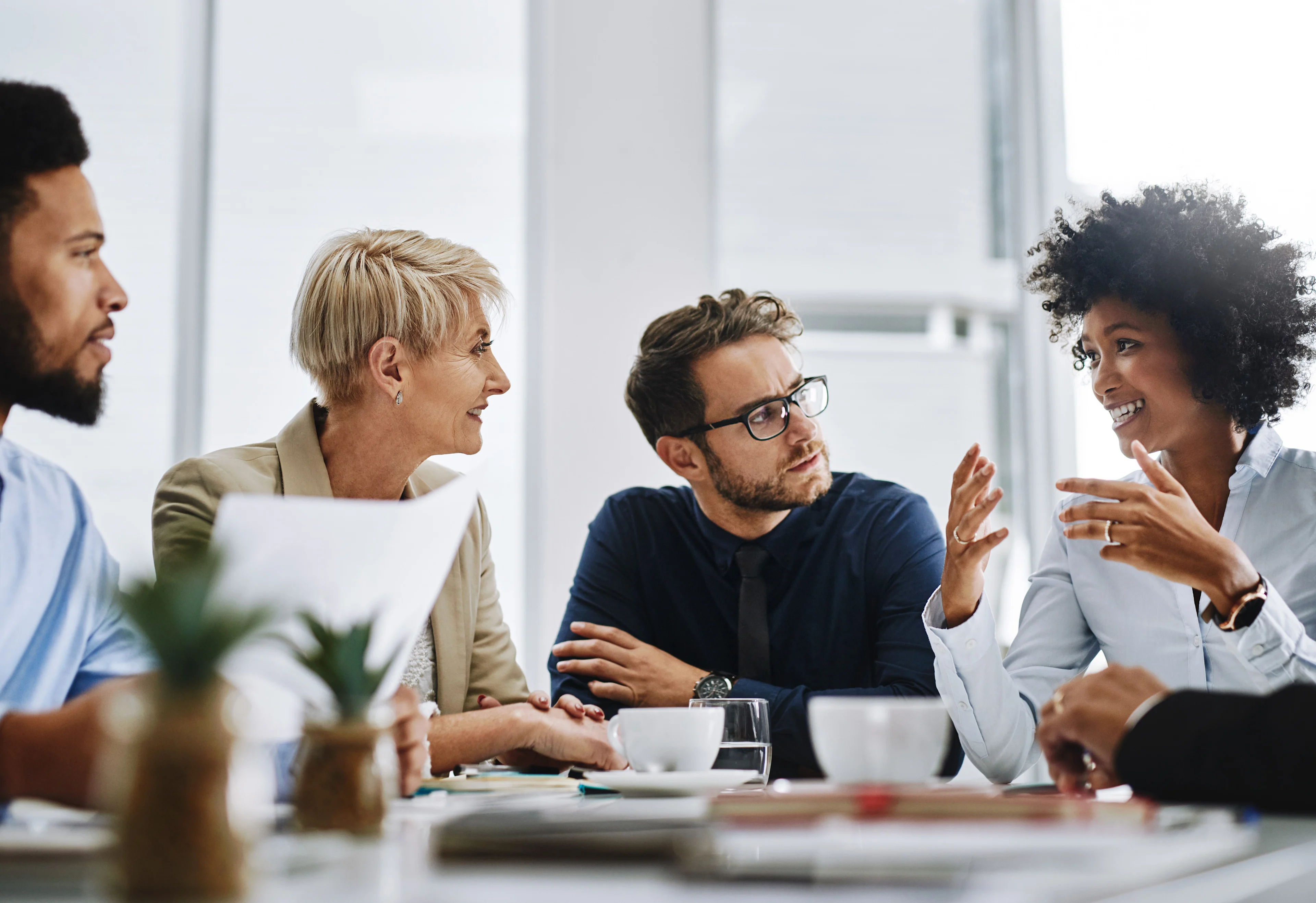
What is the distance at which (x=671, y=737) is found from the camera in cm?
110

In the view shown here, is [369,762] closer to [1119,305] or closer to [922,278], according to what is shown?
[1119,305]

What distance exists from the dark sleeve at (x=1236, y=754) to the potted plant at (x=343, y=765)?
573mm

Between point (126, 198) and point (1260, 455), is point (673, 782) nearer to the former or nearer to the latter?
point (1260, 455)

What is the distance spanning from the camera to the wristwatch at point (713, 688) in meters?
1.77

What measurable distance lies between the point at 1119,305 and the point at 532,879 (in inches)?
69.3

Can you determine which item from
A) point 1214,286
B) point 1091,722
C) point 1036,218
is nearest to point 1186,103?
point 1036,218

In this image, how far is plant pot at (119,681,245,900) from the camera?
493 millimetres

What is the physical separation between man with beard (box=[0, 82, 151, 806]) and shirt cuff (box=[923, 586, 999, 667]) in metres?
1.09

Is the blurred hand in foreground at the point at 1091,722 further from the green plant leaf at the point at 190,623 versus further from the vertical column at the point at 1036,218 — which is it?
the vertical column at the point at 1036,218

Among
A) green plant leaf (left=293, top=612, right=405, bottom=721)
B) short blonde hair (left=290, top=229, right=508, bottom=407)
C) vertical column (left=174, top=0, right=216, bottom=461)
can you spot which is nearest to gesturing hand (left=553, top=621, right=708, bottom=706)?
short blonde hair (left=290, top=229, right=508, bottom=407)

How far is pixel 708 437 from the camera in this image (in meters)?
2.32

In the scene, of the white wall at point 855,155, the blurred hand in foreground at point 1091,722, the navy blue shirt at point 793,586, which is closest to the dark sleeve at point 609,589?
the navy blue shirt at point 793,586

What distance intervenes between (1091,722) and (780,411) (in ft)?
4.54

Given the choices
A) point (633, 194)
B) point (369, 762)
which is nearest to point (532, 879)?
point (369, 762)
